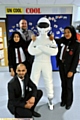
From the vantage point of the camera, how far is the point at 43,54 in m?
2.75

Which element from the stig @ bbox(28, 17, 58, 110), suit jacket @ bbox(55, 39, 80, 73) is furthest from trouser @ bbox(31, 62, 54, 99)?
suit jacket @ bbox(55, 39, 80, 73)

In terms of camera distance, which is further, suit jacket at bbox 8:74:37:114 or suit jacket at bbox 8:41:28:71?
suit jacket at bbox 8:41:28:71

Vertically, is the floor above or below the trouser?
below

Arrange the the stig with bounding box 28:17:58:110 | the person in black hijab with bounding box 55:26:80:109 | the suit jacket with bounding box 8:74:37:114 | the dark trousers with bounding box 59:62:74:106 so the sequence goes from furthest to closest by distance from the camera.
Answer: the dark trousers with bounding box 59:62:74:106, the person in black hijab with bounding box 55:26:80:109, the the stig with bounding box 28:17:58:110, the suit jacket with bounding box 8:74:37:114

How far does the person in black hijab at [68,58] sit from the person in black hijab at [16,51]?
2.09 ft

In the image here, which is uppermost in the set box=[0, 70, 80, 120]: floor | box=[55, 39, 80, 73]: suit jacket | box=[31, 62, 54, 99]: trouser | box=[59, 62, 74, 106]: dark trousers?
box=[55, 39, 80, 73]: suit jacket

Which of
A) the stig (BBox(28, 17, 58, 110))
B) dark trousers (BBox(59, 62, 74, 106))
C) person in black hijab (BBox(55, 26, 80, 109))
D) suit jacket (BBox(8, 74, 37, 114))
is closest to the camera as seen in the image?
suit jacket (BBox(8, 74, 37, 114))

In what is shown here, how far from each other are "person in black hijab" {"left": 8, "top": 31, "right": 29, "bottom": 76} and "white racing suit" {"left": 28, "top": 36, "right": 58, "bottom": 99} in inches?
8.0

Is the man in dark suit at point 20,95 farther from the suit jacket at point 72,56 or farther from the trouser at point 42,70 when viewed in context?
the suit jacket at point 72,56

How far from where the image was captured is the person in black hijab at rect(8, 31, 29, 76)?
109 inches

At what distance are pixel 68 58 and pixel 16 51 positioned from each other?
3.02 feet

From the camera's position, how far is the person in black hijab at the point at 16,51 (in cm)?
276

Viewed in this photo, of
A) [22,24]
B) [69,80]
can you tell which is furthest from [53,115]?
[22,24]

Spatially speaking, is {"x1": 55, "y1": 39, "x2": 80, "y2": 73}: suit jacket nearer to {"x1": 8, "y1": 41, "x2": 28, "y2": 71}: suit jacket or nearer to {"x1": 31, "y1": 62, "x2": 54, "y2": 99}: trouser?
{"x1": 31, "y1": 62, "x2": 54, "y2": 99}: trouser
